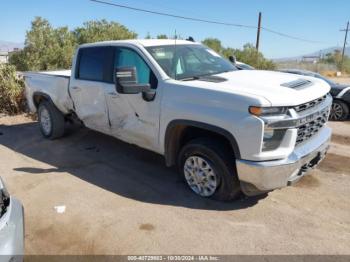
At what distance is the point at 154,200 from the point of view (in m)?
4.38

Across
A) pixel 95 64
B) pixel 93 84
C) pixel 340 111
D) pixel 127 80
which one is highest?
pixel 95 64

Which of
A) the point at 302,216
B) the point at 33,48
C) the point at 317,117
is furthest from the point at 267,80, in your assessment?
the point at 33,48

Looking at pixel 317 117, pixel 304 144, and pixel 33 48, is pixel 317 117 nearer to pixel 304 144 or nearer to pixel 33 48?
pixel 304 144

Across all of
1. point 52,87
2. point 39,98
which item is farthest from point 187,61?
point 39,98

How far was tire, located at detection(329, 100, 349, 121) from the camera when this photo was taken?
920cm

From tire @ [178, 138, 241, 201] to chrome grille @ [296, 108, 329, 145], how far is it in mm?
788

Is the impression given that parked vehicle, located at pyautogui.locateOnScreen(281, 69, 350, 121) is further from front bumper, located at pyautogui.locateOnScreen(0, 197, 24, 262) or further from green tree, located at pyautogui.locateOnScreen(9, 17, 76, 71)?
green tree, located at pyautogui.locateOnScreen(9, 17, 76, 71)

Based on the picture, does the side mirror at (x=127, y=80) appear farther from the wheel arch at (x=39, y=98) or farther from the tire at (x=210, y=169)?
the wheel arch at (x=39, y=98)

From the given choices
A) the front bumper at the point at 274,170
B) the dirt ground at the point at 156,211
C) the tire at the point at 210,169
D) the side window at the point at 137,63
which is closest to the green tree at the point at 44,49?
the dirt ground at the point at 156,211

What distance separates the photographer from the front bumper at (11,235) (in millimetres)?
2473

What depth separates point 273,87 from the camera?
3795mm

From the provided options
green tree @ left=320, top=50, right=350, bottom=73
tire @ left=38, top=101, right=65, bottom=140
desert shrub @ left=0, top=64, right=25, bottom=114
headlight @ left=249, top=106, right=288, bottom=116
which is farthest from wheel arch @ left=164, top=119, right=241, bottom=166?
green tree @ left=320, top=50, right=350, bottom=73

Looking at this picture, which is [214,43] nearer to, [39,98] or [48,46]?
[48,46]

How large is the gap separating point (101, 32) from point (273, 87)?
15.6 metres
